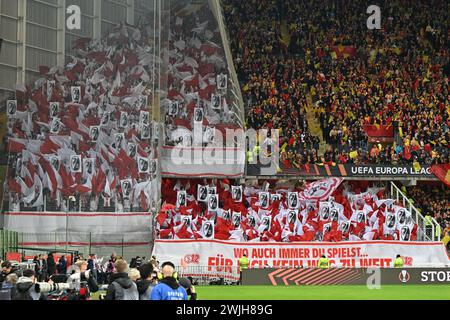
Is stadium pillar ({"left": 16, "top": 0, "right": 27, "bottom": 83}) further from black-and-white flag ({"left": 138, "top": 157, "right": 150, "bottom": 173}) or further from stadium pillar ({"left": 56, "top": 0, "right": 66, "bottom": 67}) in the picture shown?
black-and-white flag ({"left": 138, "top": 157, "right": 150, "bottom": 173})

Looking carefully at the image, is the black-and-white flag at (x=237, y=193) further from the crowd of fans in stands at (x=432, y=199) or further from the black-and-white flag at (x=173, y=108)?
the crowd of fans in stands at (x=432, y=199)

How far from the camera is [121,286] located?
11.5m

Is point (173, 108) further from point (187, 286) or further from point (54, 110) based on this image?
point (187, 286)

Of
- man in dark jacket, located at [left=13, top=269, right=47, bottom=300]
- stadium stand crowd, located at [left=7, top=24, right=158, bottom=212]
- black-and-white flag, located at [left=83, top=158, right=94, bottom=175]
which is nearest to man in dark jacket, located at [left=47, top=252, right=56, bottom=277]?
stadium stand crowd, located at [left=7, top=24, right=158, bottom=212]

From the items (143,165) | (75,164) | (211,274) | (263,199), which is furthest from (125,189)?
(263,199)

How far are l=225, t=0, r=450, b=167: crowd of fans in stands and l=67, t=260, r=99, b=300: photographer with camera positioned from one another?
32.1 meters

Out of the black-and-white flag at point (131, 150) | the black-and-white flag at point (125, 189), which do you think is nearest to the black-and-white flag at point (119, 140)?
the black-and-white flag at point (131, 150)

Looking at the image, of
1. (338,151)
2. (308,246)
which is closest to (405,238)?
(308,246)

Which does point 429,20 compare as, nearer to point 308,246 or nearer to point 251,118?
point 251,118

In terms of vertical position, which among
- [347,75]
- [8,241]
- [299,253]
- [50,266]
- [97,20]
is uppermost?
[97,20]

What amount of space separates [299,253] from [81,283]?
87.3 ft

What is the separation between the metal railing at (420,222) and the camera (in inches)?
1640

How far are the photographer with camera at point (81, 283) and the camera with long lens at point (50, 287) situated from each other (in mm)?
112

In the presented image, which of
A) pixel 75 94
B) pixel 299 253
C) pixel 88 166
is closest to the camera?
pixel 88 166
